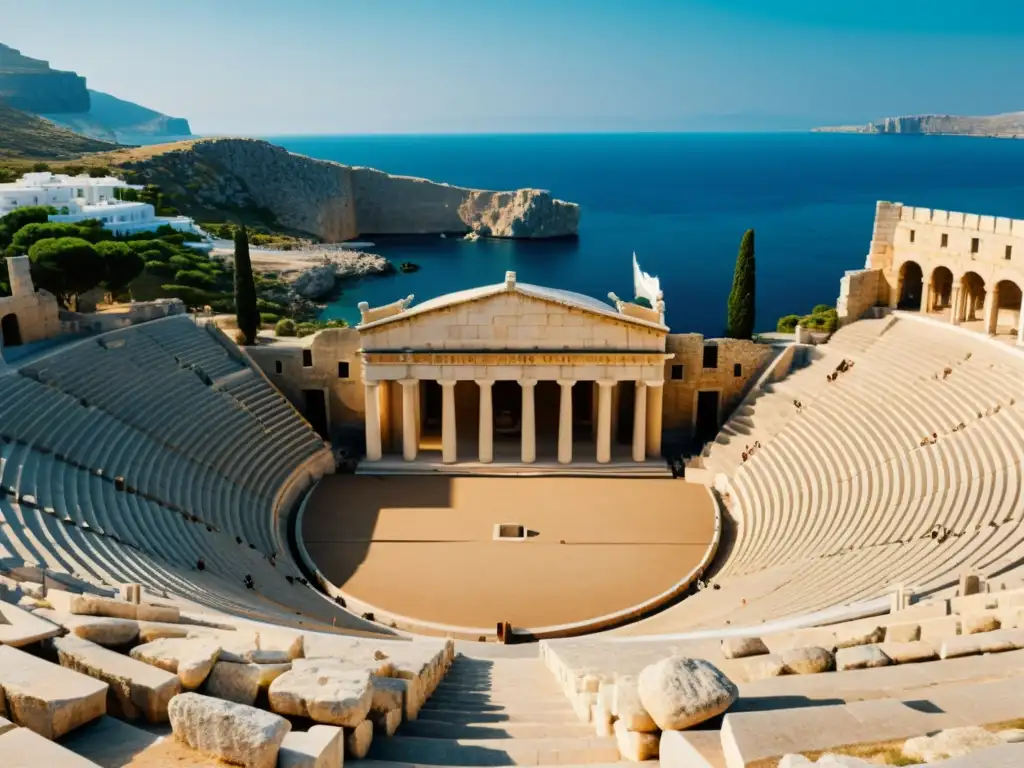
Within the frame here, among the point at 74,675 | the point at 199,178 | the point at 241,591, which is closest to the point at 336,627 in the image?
the point at 241,591

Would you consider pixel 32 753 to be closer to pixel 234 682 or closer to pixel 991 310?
pixel 234 682

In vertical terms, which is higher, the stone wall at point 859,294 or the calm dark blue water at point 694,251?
the stone wall at point 859,294

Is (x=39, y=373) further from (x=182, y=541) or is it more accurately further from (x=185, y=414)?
(x=182, y=541)

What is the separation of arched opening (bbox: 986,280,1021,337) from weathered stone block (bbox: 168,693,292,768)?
3371 cm

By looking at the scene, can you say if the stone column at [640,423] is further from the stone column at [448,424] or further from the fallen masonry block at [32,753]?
the fallen masonry block at [32,753]

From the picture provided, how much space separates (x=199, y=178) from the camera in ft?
408

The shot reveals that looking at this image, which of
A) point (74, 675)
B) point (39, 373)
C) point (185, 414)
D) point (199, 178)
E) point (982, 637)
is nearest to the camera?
point (74, 675)

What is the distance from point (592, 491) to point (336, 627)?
556 inches

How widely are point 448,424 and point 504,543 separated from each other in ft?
24.7

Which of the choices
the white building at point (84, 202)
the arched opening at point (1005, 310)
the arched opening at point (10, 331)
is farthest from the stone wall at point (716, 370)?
the white building at point (84, 202)

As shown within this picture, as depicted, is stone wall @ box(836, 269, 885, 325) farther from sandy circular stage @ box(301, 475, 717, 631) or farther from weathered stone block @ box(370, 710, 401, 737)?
weathered stone block @ box(370, 710, 401, 737)

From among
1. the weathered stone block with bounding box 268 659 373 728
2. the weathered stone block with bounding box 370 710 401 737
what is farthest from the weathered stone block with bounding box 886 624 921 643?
the weathered stone block with bounding box 268 659 373 728

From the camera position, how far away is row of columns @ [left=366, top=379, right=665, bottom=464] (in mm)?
37875

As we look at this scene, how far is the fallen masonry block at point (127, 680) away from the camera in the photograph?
9.12m
